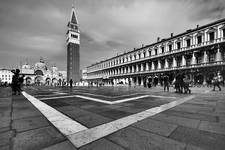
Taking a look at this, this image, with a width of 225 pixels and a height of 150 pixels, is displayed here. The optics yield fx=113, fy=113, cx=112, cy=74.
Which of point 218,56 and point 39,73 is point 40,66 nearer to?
point 39,73

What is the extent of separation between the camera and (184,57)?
99.8ft

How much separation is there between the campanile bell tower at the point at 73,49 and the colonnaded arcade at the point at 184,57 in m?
45.5

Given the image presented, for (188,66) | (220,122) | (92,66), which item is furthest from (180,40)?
(92,66)

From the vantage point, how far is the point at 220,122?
2.88 meters

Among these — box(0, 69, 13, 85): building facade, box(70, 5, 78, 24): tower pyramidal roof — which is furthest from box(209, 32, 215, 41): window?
box(0, 69, 13, 85): building facade

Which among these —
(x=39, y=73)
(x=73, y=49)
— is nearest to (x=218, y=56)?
(x=73, y=49)

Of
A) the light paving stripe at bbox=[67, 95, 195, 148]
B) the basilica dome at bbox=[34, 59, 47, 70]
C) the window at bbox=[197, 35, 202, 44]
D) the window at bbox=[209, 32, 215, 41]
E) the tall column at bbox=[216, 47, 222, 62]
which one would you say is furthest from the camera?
the basilica dome at bbox=[34, 59, 47, 70]

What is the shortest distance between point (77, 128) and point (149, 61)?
3989 centimetres

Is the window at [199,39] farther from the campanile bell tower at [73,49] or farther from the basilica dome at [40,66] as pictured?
the basilica dome at [40,66]

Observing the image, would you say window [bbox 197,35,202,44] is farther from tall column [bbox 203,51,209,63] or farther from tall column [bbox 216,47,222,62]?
tall column [bbox 216,47,222,62]

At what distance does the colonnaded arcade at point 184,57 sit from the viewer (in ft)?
81.9

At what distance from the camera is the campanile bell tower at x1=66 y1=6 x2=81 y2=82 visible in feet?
271

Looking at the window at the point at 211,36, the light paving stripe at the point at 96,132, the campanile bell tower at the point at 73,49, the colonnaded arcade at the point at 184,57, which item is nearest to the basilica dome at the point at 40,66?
the campanile bell tower at the point at 73,49

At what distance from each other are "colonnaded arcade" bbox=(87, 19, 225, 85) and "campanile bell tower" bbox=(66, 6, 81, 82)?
45542 mm
